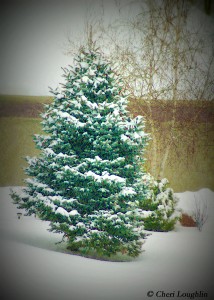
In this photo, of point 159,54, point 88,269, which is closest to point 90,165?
point 88,269

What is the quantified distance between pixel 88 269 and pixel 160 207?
1.45 metres

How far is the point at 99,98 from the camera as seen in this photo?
4672 millimetres

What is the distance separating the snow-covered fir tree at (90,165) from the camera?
4496 mm

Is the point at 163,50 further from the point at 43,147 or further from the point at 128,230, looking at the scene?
the point at 128,230

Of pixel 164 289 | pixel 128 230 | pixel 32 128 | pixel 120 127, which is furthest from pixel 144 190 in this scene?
pixel 32 128

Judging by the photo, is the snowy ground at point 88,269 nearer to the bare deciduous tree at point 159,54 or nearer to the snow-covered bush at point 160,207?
the snow-covered bush at point 160,207

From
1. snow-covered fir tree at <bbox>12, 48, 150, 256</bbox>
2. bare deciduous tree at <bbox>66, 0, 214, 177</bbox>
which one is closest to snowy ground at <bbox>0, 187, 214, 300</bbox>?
snow-covered fir tree at <bbox>12, 48, 150, 256</bbox>

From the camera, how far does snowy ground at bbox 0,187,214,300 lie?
183 inches

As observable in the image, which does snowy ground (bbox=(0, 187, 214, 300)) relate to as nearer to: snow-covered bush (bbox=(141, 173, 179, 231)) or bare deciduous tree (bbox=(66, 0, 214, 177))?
snow-covered bush (bbox=(141, 173, 179, 231))

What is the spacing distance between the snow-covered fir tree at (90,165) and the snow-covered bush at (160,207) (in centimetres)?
53

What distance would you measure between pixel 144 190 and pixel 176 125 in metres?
1.38

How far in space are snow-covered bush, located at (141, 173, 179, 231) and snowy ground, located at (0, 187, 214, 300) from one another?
29 centimetres

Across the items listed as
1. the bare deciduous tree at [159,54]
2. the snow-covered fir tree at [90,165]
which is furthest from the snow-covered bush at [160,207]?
the snow-covered fir tree at [90,165]

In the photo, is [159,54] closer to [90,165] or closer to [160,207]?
[90,165]
